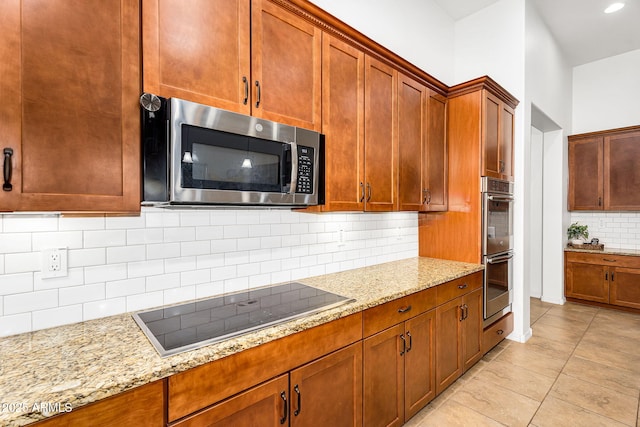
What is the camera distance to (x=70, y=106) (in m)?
1.06

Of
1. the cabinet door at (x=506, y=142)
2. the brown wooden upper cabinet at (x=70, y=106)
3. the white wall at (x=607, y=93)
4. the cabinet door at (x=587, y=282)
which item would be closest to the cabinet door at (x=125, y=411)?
the brown wooden upper cabinet at (x=70, y=106)

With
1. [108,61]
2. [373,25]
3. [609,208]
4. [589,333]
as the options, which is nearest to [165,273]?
[108,61]

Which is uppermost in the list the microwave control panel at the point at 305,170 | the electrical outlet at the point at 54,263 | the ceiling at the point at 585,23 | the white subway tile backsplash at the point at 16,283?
the ceiling at the point at 585,23

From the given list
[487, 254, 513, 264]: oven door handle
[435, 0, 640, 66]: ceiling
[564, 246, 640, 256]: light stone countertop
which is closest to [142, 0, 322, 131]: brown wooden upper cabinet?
[487, 254, 513, 264]: oven door handle

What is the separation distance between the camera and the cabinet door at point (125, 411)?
84cm

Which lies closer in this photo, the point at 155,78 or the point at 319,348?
A: the point at 155,78

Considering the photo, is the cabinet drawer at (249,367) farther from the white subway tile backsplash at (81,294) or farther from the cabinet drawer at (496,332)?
the cabinet drawer at (496,332)

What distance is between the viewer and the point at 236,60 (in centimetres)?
148

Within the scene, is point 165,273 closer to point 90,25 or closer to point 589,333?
point 90,25

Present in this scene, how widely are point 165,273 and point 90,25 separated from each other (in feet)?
3.54

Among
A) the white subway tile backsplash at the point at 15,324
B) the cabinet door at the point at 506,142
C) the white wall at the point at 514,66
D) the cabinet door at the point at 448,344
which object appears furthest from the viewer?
the white wall at the point at 514,66

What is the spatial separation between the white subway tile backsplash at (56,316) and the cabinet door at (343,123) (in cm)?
130

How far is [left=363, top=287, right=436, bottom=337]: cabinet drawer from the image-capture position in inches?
66.5

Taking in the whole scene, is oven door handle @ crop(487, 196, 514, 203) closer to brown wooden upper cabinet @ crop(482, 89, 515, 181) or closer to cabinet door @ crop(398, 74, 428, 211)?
brown wooden upper cabinet @ crop(482, 89, 515, 181)
